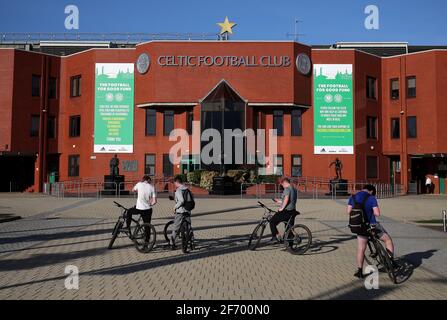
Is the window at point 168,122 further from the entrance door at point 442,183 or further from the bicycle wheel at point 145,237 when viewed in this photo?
the bicycle wheel at point 145,237

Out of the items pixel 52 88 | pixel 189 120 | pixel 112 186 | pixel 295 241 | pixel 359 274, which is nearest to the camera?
pixel 359 274

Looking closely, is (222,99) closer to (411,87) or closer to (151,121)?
(151,121)

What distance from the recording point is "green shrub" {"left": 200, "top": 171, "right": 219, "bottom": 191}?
3192cm

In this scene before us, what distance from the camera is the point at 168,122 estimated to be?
122ft

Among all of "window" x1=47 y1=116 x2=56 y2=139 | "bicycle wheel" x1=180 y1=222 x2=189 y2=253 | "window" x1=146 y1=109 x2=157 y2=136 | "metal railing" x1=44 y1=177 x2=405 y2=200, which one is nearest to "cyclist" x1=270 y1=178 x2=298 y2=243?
"bicycle wheel" x1=180 y1=222 x2=189 y2=253

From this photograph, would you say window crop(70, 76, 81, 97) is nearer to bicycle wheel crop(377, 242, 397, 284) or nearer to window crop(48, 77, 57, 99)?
window crop(48, 77, 57, 99)

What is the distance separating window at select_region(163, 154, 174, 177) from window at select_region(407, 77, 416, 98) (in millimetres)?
19583

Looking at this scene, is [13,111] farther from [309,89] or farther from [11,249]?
[11,249]

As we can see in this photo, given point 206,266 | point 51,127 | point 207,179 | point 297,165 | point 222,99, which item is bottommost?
point 206,266

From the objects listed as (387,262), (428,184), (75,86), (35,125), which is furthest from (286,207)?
(75,86)

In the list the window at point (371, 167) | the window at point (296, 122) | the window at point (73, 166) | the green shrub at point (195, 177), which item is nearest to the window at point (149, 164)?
the green shrub at point (195, 177)

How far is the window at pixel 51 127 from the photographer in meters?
38.8

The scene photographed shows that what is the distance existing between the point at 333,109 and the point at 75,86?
20.9 metres
